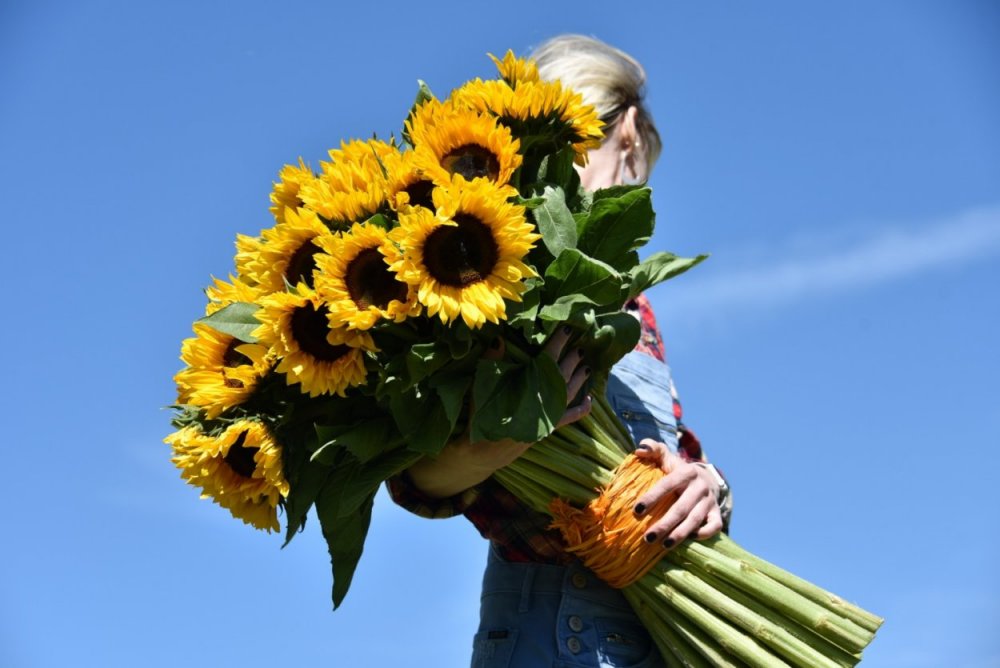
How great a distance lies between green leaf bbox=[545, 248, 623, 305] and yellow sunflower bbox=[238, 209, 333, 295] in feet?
1.68

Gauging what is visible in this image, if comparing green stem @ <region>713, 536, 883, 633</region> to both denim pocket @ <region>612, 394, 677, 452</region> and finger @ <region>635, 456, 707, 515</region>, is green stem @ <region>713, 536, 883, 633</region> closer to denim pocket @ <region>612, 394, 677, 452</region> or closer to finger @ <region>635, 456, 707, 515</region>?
finger @ <region>635, 456, 707, 515</region>

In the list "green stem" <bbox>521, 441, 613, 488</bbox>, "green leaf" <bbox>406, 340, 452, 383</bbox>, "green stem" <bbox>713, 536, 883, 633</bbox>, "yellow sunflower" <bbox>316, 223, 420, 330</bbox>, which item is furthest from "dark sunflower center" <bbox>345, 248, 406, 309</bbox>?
"green stem" <bbox>713, 536, 883, 633</bbox>

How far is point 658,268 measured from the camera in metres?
2.74

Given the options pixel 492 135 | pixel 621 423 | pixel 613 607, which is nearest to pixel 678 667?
pixel 613 607

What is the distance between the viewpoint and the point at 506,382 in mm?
2514

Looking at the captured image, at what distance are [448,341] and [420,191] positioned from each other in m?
0.35

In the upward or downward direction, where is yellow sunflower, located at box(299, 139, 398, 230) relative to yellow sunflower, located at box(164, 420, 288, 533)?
upward

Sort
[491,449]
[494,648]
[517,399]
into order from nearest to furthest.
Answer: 1. [517,399]
2. [491,449]
3. [494,648]

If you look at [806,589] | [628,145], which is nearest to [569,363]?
[806,589]

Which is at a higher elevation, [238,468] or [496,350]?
[496,350]

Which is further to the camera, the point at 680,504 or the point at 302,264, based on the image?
the point at 680,504

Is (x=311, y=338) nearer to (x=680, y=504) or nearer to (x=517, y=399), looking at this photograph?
(x=517, y=399)

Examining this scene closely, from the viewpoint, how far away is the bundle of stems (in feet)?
9.04

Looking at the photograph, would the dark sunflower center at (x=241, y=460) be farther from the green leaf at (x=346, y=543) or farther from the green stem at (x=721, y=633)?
the green stem at (x=721, y=633)
